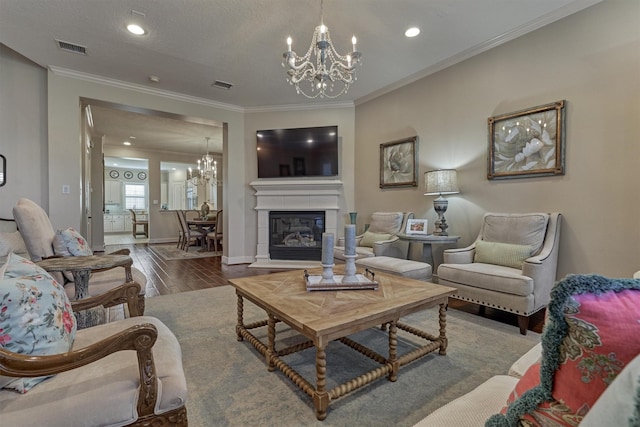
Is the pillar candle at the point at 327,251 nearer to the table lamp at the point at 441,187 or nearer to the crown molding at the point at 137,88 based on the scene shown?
the table lamp at the point at 441,187

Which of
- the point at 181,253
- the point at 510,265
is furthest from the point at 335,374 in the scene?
the point at 181,253

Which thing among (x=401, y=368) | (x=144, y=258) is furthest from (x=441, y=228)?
(x=144, y=258)

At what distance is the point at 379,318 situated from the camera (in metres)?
1.60

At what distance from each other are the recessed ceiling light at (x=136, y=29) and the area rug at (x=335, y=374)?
9.49 feet

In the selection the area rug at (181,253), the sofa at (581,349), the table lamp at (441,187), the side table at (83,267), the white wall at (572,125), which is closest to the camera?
the sofa at (581,349)

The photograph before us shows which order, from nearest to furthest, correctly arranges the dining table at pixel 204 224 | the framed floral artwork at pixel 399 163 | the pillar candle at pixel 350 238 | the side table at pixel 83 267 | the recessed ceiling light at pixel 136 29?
the side table at pixel 83 267 < the pillar candle at pixel 350 238 < the recessed ceiling light at pixel 136 29 < the framed floral artwork at pixel 399 163 < the dining table at pixel 204 224

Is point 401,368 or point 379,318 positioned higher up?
point 379,318

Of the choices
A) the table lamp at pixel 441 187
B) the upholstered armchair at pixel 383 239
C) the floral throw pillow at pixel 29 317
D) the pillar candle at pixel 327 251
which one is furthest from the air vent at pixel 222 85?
the floral throw pillow at pixel 29 317

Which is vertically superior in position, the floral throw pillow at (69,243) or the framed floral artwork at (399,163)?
the framed floral artwork at (399,163)

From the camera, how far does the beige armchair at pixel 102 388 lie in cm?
86

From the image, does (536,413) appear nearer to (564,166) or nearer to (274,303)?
(274,303)

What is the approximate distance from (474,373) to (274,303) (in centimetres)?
130

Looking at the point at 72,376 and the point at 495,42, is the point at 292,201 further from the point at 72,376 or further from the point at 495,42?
the point at 72,376

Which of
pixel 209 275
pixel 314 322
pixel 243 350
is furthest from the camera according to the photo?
pixel 209 275
